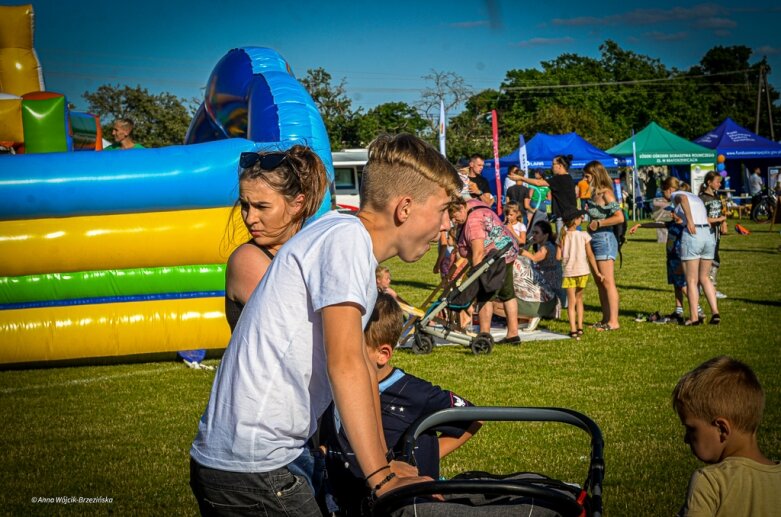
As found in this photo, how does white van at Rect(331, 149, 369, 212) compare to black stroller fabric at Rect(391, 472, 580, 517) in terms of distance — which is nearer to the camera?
black stroller fabric at Rect(391, 472, 580, 517)

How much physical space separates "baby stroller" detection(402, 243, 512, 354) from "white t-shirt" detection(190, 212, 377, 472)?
20.7ft

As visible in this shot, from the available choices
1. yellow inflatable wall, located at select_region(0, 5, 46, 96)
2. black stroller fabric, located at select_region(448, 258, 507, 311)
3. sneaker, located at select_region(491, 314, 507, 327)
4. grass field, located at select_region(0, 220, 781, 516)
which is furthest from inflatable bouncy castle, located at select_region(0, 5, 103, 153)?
sneaker, located at select_region(491, 314, 507, 327)

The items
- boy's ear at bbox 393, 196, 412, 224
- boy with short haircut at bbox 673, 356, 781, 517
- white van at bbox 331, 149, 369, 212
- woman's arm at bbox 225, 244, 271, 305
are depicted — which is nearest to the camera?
boy's ear at bbox 393, 196, 412, 224

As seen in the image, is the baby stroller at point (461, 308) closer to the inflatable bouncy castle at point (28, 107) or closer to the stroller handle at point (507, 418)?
the inflatable bouncy castle at point (28, 107)

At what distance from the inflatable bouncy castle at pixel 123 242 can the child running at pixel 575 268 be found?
10.7ft

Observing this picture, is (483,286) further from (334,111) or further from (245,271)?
(334,111)

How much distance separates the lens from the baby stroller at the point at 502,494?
6.18 feet

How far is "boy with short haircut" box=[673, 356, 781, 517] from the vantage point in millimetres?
2336

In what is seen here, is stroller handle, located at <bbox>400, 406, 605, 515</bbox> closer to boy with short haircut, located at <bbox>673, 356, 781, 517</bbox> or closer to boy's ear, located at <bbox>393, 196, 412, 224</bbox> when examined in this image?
boy with short haircut, located at <bbox>673, 356, 781, 517</bbox>

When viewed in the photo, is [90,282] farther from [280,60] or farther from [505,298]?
[505,298]

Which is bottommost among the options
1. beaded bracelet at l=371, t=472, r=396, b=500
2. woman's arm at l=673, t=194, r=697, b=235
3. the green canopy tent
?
beaded bracelet at l=371, t=472, r=396, b=500

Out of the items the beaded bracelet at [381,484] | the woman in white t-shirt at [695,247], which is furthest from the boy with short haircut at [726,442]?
the woman in white t-shirt at [695,247]

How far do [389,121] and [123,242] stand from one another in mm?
41633

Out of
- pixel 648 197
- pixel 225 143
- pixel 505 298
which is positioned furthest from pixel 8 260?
pixel 648 197
